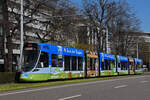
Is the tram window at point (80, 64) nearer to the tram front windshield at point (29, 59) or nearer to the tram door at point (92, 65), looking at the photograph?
the tram door at point (92, 65)

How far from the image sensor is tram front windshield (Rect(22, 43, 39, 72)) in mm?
21139

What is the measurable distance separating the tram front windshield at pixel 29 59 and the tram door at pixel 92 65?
32.5ft

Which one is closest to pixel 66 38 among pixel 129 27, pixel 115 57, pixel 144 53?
pixel 115 57

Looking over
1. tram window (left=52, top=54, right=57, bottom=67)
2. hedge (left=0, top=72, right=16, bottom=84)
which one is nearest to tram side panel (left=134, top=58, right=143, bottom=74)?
tram window (left=52, top=54, right=57, bottom=67)

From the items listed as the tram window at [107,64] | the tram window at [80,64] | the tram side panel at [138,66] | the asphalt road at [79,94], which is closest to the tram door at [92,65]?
the tram window at [80,64]

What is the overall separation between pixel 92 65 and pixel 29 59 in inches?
446

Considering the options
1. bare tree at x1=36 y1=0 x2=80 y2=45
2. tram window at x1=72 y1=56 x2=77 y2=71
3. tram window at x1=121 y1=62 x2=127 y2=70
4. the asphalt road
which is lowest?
the asphalt road

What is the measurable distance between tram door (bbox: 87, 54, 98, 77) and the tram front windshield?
992cm

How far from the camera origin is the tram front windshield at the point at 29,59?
832 inches

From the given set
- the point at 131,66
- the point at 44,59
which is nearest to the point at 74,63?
the point at 44,59

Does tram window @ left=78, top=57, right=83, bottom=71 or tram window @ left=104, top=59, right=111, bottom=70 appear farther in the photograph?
tram window @ left=104, top=59, right=111, bottom=70

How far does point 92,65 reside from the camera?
103 feet

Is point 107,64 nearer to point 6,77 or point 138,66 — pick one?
point 6,77

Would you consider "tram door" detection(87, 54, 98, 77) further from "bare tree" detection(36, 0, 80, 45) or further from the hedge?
the hedge
